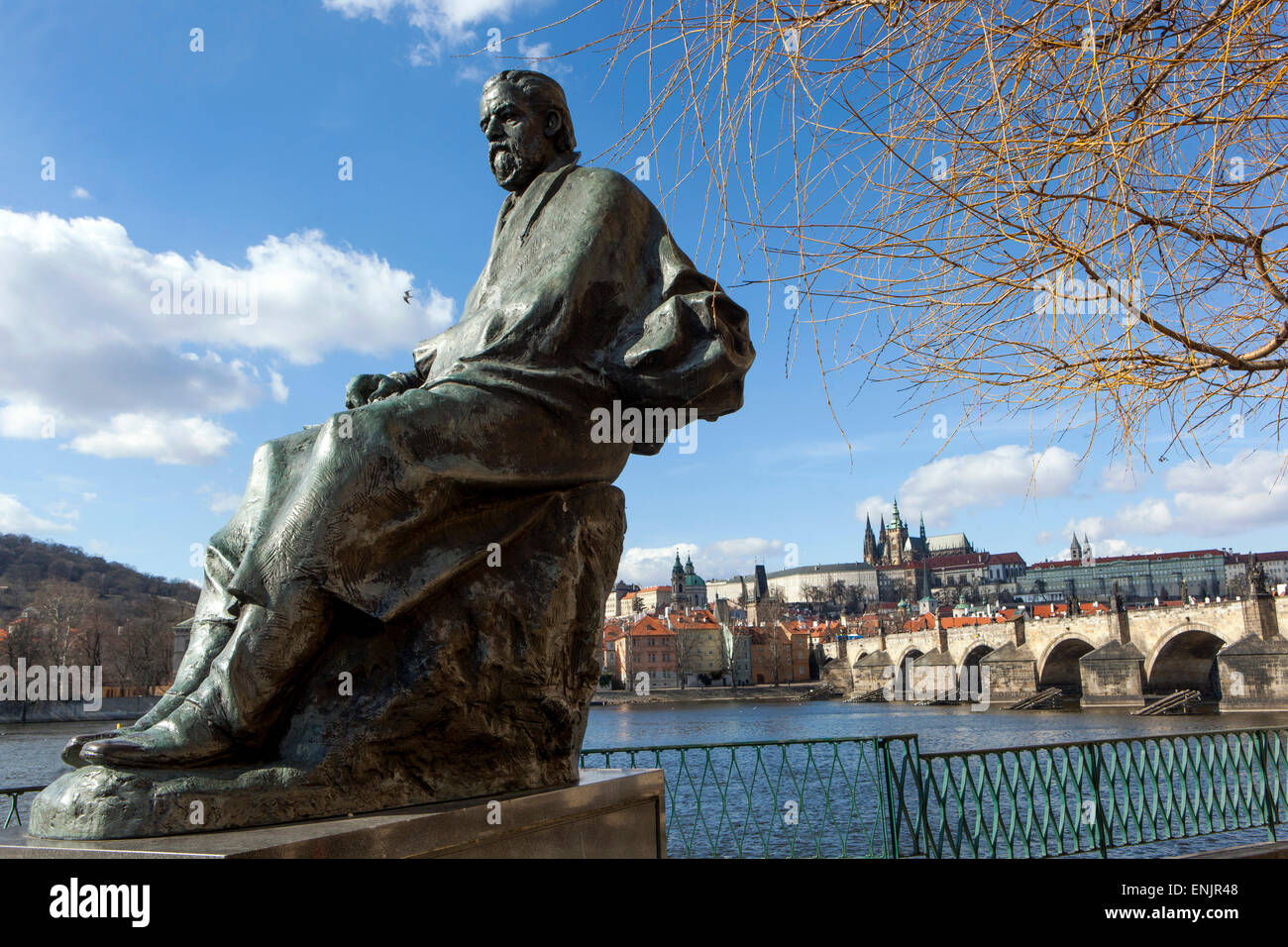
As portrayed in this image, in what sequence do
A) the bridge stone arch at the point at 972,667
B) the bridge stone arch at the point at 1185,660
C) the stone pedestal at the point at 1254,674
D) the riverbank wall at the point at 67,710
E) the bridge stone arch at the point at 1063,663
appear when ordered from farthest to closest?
the bridge stone arch at the point at 972,667 < the bridge stone arch at the point at 1063,663 < the bridge stone arch at the point at 1185,660 < the stone pedestal at the point at 1254,674 < the riverbank wall at the point at 67,710

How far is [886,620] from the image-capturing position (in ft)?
341

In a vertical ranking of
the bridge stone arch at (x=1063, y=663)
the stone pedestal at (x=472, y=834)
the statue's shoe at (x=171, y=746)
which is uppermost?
the statue's shoe at (x=171, y=746)

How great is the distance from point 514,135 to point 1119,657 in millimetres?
54872

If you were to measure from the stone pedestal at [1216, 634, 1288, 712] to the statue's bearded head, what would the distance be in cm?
4786

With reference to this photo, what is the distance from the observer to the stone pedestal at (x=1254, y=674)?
4272 centimetres

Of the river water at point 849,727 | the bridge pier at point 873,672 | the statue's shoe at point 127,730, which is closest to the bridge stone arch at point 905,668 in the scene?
the bridge pier at point 873,672

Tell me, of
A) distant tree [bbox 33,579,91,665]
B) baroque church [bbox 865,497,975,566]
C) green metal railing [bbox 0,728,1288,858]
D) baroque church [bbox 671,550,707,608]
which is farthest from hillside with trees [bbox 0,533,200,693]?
baroque church [bbox 865,497,975,566]

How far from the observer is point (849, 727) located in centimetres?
4053

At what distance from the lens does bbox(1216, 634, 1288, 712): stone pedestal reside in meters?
42.7

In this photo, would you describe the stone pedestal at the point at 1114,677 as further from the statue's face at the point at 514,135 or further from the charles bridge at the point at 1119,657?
the statue's face at the point at 514,135

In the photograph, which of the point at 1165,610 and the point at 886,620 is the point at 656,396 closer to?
the point at 1165,610

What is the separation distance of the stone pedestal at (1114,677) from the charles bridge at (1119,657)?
0.05 meters
